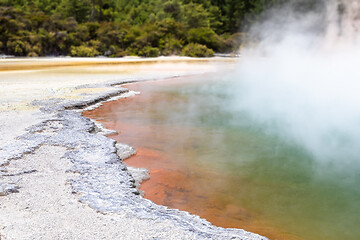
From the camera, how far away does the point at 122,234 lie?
2.50m

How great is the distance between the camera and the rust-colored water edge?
323 centimetres

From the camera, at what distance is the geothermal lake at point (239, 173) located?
3180 mm

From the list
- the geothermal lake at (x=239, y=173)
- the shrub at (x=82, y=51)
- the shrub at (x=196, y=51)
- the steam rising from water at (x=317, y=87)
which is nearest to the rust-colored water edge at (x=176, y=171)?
the geothermal lake at (x=239, y=173)

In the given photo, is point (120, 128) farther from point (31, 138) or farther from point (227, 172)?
point (227, 172)

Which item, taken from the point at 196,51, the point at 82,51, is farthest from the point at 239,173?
the point at 196,51

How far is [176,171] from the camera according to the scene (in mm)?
4285

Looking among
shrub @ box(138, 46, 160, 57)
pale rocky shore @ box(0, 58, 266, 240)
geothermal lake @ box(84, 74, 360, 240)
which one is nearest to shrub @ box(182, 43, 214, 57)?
shrub @ box(138, 46, 160, 57)

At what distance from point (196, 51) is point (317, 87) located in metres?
17.7

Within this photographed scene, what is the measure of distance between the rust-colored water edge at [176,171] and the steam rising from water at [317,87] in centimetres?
154

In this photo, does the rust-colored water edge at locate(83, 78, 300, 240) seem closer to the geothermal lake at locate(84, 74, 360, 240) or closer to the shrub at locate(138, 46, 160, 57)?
the geothermal lake at locate(84, 74, 360, 240)

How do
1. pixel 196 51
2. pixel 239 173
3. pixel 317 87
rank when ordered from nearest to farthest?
pixel 239 173, pixel 317 87, pixel 196 51

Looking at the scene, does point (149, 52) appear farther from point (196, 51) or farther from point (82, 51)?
point (82, 51)

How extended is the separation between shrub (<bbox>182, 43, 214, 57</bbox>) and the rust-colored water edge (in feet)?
68.3

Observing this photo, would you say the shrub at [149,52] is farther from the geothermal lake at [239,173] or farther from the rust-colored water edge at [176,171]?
the geothermal lake at [239,173]
